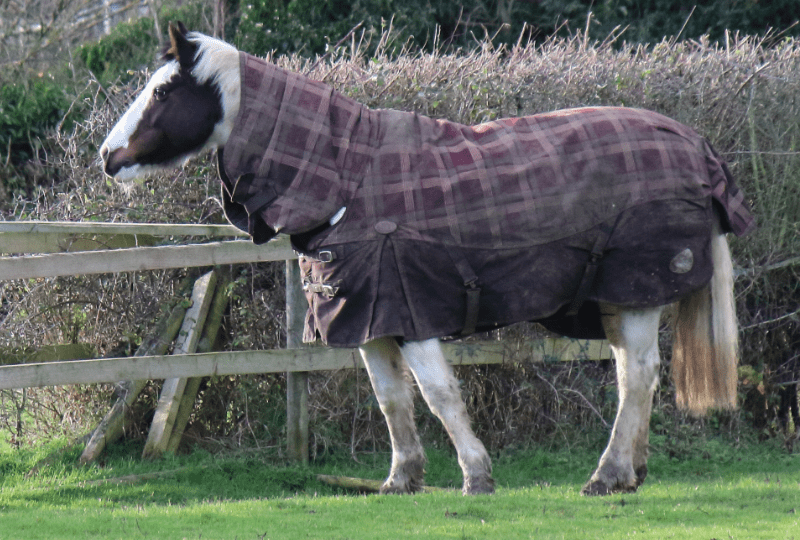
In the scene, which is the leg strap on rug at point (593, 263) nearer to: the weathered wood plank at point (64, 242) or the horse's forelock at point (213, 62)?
the horse's forelock at point (213, 62)

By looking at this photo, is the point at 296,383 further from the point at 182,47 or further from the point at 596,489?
the point at 182,47

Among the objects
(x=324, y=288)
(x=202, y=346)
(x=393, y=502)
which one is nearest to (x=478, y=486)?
(x=393, y=502)

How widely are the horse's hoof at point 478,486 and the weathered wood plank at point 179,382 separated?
7.97ft

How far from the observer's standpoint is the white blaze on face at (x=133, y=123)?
4414 mm

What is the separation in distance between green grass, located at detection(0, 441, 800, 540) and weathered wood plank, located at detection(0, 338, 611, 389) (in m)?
0.63

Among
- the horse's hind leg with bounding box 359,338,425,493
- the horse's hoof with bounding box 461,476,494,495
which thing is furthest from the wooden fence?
the horse's hoof with bounding box 461,476,494,495

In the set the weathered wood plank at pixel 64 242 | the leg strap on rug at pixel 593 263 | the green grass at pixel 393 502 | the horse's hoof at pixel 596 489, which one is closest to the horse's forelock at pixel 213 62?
the weathered wood plank at pixel 64 242

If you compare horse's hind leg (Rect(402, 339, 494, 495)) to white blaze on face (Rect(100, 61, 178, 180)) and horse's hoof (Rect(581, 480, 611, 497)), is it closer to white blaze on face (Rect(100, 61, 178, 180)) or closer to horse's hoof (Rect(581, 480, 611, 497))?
horse's hoof (Rect(581, 480, 611, 497))

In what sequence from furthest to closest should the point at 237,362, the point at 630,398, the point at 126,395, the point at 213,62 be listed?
the point at 126,395 < the point at 237,362 < the point at 630,398 < the point at 213,62

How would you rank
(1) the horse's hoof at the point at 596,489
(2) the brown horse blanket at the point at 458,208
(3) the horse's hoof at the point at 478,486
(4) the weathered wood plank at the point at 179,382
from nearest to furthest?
(2) the brown horse blanket at the point at 458,208
(3) the horse's hoof at the point at 478,486
(1) the horse's hoof at the point at 596,489
(4) the weathered wood plank at the point at 179,382

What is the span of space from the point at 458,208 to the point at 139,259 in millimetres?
2166

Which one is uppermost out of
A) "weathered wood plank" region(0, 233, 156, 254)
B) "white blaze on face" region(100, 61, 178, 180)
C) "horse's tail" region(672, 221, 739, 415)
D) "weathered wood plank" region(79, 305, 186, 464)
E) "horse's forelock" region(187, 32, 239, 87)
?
"horse's forelock" region(187, 32, 239, 87)

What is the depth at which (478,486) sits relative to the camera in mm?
4512

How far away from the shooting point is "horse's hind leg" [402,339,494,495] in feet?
14.5
